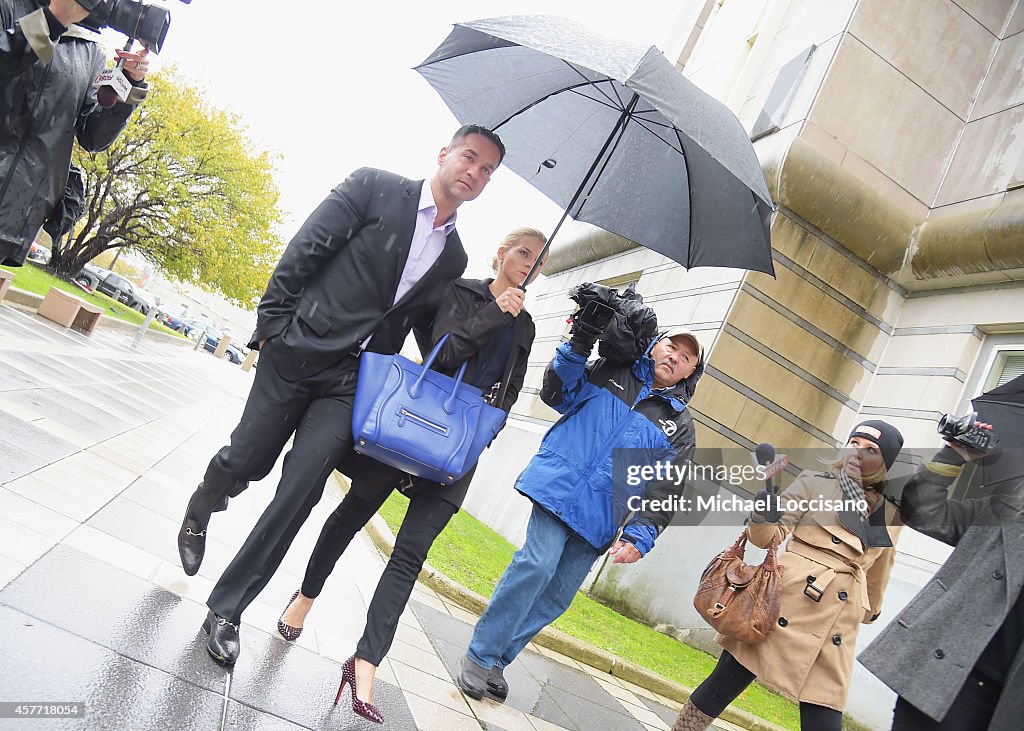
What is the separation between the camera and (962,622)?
2822mm

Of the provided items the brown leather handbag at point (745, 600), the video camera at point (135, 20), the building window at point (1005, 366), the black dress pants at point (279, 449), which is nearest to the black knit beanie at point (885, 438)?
the brown leather handbag at point (745, 600)

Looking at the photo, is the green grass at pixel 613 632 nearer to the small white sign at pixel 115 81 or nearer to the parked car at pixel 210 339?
the small white sign at pixel 115 81

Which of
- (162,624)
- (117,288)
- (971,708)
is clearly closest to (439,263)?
(162,624)

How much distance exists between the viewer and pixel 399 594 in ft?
11.3

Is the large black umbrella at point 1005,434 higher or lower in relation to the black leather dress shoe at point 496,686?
higher

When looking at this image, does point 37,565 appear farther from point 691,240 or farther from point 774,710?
point 774,710

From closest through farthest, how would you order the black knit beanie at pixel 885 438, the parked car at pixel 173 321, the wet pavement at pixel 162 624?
the wet pavement at pixel 162 624 < the black knit beanie at pixel 885 438 < the parked car at pixel 173 321

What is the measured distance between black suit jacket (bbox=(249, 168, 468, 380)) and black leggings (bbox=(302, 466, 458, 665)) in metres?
0.68

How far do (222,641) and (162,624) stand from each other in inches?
12.2

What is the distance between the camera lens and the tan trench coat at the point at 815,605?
3877mm

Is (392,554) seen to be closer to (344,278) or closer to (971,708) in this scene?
(344,278)

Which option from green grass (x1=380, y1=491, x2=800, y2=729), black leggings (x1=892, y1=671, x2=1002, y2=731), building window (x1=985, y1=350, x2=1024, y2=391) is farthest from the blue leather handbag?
building window (x1=985, y1=350, x2=1024, y2=391)

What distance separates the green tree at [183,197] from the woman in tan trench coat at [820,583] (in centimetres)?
3229

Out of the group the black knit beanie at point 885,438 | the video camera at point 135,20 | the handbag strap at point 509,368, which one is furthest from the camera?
the black knit beanie at point 885,438
